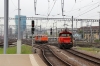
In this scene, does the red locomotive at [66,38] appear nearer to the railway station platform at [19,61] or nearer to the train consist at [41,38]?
the railway station platform at [19,61]

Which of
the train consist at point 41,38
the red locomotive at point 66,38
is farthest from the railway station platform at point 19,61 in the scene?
the train consist at point 41,38

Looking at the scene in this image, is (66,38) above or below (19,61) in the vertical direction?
above

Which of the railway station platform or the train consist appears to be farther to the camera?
the train consist

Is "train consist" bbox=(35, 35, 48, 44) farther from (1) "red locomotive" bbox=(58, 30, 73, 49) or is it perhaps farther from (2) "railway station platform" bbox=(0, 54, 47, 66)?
(2) "railway station platform" bbox=(0, 54, 47, 66)

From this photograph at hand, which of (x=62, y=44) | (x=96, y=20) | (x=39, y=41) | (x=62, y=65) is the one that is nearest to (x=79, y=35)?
(x=96, y=20)

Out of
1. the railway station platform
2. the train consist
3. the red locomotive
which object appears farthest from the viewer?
the train consist

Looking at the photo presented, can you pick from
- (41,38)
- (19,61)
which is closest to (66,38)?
(19,61)

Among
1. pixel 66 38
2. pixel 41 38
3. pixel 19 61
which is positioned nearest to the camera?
pixel 19 61

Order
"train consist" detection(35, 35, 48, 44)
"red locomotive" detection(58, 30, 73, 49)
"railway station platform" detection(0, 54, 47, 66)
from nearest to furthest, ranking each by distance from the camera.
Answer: "railway station platform" detection(0, 54, 47, 66) → "red locomotive" detection(58, 30, 73, 49) → "train consist" detection(35, 35, 48, 44)

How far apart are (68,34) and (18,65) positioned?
27.1m

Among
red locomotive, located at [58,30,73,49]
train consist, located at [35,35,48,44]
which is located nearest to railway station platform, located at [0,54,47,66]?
red locomotive, located at [58,30,73,49]

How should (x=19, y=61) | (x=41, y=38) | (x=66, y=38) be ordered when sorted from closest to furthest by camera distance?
1. (x=19, y=61)
2. (x=66, y=38)
3. (x=41, y=38)

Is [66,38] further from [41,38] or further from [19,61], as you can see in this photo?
[41,38]

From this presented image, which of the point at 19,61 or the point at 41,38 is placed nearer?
the point at 19,61
